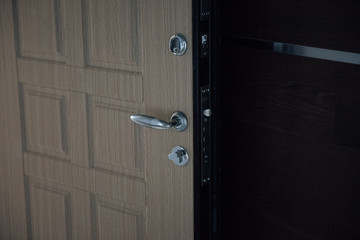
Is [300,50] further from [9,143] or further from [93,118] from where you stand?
[9,143]

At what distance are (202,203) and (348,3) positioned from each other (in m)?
→ 0.64

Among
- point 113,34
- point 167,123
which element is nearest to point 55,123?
point 113,34

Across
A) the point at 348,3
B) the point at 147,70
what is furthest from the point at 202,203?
the point at 348,3

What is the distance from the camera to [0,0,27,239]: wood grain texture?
2.11m

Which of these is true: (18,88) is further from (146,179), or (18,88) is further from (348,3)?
(348,3)

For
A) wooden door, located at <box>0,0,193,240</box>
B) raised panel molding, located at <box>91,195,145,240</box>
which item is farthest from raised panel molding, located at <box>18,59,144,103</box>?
raised panel molding, located at <box>91,195,145,240</box>

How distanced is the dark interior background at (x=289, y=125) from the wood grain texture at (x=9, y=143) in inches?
27.7

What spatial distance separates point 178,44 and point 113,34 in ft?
0.86

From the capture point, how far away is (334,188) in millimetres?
1786

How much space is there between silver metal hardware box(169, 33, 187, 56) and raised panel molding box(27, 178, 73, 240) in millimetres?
689

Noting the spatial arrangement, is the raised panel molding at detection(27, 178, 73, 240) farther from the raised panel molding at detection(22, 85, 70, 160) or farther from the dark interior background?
the dark interior background

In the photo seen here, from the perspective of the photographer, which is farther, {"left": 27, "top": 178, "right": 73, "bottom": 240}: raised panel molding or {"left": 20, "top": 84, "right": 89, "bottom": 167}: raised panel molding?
{"left": 27, "top": 178, "right": 73, "bottom": 240}: raised panel molding

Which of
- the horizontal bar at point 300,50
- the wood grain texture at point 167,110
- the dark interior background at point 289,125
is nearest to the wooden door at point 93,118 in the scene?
the wood grain texture at point 167,110

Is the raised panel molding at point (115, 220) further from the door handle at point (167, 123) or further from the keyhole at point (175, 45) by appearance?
the keyhole at point (175, 45)
